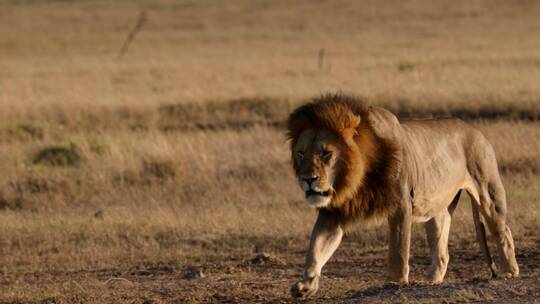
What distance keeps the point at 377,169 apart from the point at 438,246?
1.45 metres

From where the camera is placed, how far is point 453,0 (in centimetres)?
5647

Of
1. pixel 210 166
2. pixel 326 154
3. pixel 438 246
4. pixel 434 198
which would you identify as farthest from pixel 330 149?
pixel 210 166

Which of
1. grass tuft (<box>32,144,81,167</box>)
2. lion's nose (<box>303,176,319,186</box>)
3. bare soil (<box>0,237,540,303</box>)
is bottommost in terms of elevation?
grass tuft (<box>32,144,81,167</box>)

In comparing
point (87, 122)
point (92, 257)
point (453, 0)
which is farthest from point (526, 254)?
point (453, 0)

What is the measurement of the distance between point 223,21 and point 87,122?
34.0m

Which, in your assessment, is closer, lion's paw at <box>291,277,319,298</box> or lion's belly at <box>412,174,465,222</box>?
lion's paw at <box>291,277,319,298</box>

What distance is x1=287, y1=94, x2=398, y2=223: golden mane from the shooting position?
6473 millimetres

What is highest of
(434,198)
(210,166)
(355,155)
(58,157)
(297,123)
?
(297,123)

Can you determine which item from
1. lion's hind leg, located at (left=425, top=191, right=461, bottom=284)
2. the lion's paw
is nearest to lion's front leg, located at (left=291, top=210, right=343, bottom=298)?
the lion's paw

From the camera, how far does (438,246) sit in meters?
7.93

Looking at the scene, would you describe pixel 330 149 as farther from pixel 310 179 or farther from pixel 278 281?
pixel 278 281

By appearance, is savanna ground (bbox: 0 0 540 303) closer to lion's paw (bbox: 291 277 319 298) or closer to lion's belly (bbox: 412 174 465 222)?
lion's paw (bbox: 291 277 319 298)

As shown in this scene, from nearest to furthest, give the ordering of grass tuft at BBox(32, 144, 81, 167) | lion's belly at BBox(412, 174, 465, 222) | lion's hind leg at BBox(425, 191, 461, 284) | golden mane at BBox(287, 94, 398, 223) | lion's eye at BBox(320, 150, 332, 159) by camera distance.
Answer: lion's eye at BBox(320, 150, 332, 159)
golden mane at BBox(287, 94, 398, 223)
lion's belly at BBox(412, 174, 465, 222)
lion's hind leg at BBox(425, 191, 461, 284)
grass tuft at BBox(32, 144, 81, 167)

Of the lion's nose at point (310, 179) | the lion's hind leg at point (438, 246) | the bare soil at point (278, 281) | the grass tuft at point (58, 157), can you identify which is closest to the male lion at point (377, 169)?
the lion's nose at point (310, 179)
